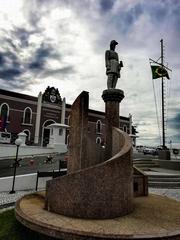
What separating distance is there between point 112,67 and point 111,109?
5.73 ft

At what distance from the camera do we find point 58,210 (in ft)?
14.7

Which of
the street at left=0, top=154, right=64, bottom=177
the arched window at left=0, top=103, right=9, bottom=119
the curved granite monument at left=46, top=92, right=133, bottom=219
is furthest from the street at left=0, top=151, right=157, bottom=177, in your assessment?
the arched window at left=0, top=103, right=9, bottom=119

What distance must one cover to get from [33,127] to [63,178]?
31598 millimetres

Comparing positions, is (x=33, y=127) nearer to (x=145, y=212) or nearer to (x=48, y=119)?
(x=48, y=119)

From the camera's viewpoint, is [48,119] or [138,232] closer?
[138,232]

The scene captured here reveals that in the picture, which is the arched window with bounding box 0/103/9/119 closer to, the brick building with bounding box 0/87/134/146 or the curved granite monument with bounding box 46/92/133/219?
the brick building with bounding box 0/87/134/146

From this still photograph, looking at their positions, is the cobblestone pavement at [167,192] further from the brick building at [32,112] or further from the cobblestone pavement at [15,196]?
the brick building at [32,112]

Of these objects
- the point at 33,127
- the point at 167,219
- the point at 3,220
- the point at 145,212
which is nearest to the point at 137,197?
the point at 145,212

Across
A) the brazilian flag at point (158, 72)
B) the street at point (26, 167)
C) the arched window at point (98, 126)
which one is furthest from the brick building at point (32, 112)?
the brazilian flag at point (158, 72)

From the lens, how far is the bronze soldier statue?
8062mm

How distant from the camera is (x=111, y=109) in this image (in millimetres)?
7582

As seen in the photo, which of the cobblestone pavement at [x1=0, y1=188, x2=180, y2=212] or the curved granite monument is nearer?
the curved granite monument

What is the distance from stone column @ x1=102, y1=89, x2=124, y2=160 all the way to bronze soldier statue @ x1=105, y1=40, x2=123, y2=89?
513 mm

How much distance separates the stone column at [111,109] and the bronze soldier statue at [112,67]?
20.2 inches
